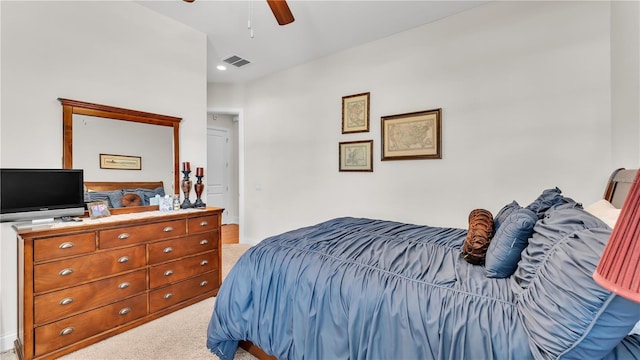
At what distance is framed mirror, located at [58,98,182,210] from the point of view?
227 cm

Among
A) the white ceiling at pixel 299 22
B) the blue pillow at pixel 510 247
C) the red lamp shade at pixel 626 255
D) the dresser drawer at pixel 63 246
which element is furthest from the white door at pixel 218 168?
the red lamp shade at pixel 626 255

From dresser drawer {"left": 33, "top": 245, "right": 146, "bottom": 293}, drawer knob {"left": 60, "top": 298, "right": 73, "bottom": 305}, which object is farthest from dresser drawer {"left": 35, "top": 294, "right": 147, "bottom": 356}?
dresser drawer {"left": 33, "top": 245, "right": 146, "bottom": 293}

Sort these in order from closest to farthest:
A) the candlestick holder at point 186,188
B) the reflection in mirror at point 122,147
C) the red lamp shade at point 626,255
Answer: the red lamp shade at point 626,255, the reflection in mirror at point 122,147, the candlestick holder at point 186,188

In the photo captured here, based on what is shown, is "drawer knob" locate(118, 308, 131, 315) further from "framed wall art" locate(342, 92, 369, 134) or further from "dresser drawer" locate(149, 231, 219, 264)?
"framed wall art" locate(342, 92, 369, 134)

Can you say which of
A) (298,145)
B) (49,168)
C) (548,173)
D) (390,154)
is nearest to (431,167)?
(390,154)

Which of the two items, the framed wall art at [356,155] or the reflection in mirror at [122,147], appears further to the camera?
the framed wall art at [356,155]

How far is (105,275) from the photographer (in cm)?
209

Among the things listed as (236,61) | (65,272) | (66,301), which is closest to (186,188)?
(65,272)

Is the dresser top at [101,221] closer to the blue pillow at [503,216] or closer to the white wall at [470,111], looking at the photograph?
the white wall at [470,111]

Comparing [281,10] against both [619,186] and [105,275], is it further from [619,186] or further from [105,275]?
[619,186]

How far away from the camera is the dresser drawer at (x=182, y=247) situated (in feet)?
7.79

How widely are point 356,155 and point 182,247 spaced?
→ 2218 millimetres

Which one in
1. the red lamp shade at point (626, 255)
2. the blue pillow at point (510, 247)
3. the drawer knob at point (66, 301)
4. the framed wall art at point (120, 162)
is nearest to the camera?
the red lamp shade at point (626, 255)

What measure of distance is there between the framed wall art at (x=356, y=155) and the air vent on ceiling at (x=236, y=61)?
1.85 meters
